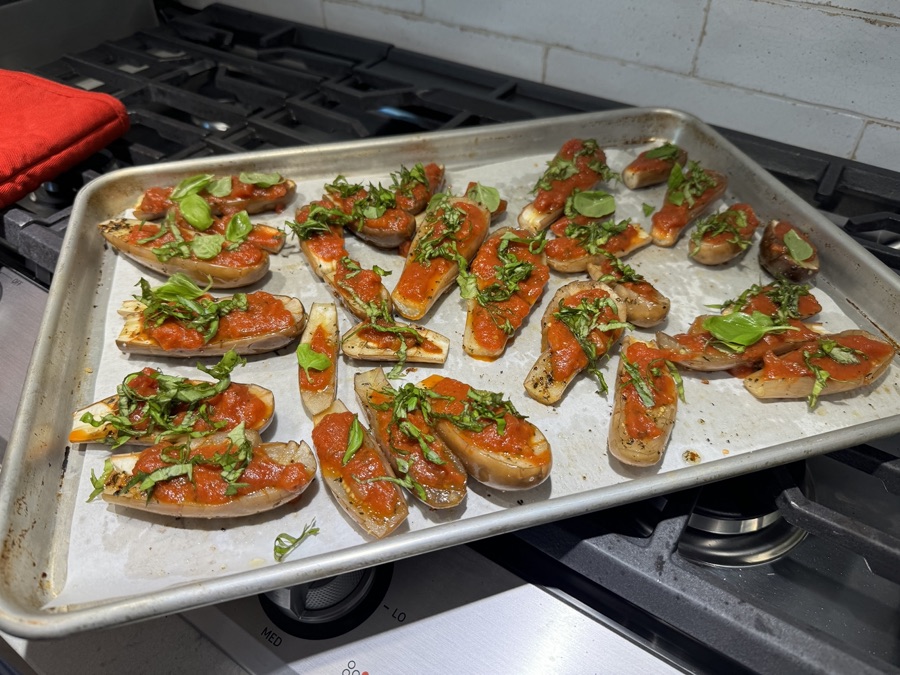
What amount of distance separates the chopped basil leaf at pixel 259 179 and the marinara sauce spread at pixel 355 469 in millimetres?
1188

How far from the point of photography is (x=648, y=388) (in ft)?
6.44

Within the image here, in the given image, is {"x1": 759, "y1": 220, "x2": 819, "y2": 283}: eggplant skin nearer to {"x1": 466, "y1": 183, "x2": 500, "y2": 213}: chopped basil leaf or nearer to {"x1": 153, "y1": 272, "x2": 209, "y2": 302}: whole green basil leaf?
{"x1": 466, "y1": 183, "x2": 500, "y2": 213}: chopped basil leaf

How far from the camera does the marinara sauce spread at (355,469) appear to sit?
5.46 feet

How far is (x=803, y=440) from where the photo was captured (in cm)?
179

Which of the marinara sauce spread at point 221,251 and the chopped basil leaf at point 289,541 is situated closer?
Result: the chopped basil leaf at point 289,541

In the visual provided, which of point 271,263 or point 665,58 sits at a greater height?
point 665,58

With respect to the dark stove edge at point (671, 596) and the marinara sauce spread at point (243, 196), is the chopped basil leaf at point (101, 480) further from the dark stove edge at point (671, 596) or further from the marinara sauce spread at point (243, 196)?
the marinara sauce spread at point (243, 196)

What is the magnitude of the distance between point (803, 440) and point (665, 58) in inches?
85.5

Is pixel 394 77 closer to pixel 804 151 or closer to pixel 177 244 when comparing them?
pixel 177 244

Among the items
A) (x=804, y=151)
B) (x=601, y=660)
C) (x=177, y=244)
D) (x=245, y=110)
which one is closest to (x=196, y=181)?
(x=177, y=244)

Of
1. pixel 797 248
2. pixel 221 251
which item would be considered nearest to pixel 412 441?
pixel 221 251

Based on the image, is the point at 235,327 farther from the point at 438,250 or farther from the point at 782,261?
the point at 782,261

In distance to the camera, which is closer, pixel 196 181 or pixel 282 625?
pixel 282 625

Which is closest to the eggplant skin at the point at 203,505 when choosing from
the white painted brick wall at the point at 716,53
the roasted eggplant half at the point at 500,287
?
the roasted eggplant half at the point at 500,287
